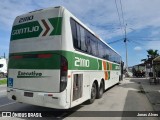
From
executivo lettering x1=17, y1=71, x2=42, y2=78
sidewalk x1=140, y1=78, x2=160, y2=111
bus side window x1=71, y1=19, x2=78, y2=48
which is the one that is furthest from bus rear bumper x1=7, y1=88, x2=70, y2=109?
sidewalk x1=140, y1=78, x2=160, y2=111

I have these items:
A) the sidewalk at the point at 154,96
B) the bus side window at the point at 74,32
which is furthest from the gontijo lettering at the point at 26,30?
the sidewalk at the point at 154,96

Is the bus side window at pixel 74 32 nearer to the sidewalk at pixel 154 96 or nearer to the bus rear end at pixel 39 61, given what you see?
the bus rear end at pixel 39 61

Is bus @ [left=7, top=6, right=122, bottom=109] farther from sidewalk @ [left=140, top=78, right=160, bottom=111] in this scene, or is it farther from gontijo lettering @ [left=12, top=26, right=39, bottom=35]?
sidewalk @ [left=140, top=78, right=160, bottom=111]

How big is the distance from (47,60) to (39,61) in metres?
0.32

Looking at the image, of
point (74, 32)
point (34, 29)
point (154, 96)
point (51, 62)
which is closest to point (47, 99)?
point (51, 62)

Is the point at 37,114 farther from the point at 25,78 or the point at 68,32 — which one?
the point at 68,32

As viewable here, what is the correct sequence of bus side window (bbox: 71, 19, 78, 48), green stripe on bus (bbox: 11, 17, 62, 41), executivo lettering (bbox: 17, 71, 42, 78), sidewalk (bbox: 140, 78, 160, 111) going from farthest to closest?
1. sidewalk (bbox: 140, 78, 160, 111)
2. bus side window (bbox: 71, 19, 78, 48)
3. executivo lettering (bbox: 17, 71, 42, 78)
4. green stripe on bus (bbox: 11, 17, 62, 41)

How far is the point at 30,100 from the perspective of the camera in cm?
712

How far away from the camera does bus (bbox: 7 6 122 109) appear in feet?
22.2

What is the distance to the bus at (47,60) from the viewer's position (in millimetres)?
6773

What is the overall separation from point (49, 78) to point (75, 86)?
1.00 metres

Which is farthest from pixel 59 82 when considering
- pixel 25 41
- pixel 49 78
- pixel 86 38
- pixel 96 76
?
pixel 96 76

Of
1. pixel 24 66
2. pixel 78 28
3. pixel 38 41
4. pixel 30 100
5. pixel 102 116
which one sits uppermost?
pixel 78 28

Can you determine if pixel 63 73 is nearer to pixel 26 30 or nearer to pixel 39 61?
pixel 39 61
